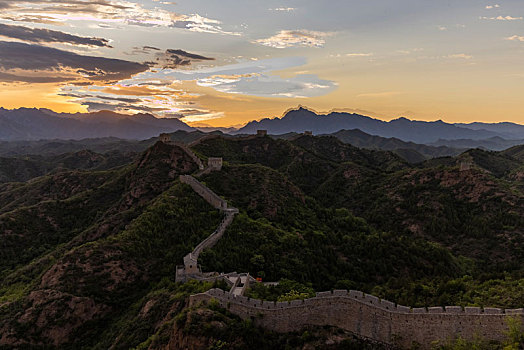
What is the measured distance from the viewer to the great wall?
26078 millimetres

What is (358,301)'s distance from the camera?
95.9 feet

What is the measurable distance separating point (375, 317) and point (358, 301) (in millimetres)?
1821

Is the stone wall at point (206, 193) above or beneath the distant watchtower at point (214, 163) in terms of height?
beneath

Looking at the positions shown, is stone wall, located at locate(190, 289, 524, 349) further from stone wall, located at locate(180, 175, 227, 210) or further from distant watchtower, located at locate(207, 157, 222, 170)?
distant watchtower, located at locate(207, 157, 222, 170)

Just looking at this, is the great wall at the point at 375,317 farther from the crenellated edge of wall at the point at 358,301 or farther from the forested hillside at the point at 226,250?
the forested hillside at the point at 226,250

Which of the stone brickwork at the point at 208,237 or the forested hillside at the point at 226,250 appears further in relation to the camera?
the stone brickwork at the point at 208,237

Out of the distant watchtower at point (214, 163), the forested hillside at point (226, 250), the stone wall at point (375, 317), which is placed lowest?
the forested hillside at point (226, 250)

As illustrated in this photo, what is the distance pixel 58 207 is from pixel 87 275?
43.7 meters

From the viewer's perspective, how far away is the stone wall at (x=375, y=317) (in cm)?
2611

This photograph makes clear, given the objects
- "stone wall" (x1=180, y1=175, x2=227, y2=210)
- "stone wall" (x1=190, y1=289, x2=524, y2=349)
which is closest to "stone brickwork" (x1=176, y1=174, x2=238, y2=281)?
"stone wall" (x1=180, y1=175, x2=227, y2=210)

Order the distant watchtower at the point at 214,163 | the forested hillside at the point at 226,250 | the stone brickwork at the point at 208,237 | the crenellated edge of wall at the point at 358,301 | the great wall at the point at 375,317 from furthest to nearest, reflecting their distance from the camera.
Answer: the distant watchtower at the point at 214,163, the stone brickwork at the point at 208,237, the forested hillside at the point at 226,250, the crenellated edge of wall at the point at 358,301, the great wall at the point at 375,317

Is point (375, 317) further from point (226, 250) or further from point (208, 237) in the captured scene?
point (208, 237)

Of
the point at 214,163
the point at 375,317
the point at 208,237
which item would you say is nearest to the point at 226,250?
the point at 208,237

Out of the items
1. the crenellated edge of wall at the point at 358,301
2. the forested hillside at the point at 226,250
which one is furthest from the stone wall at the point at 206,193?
the crenellated edge of wall at the point at 358,301
